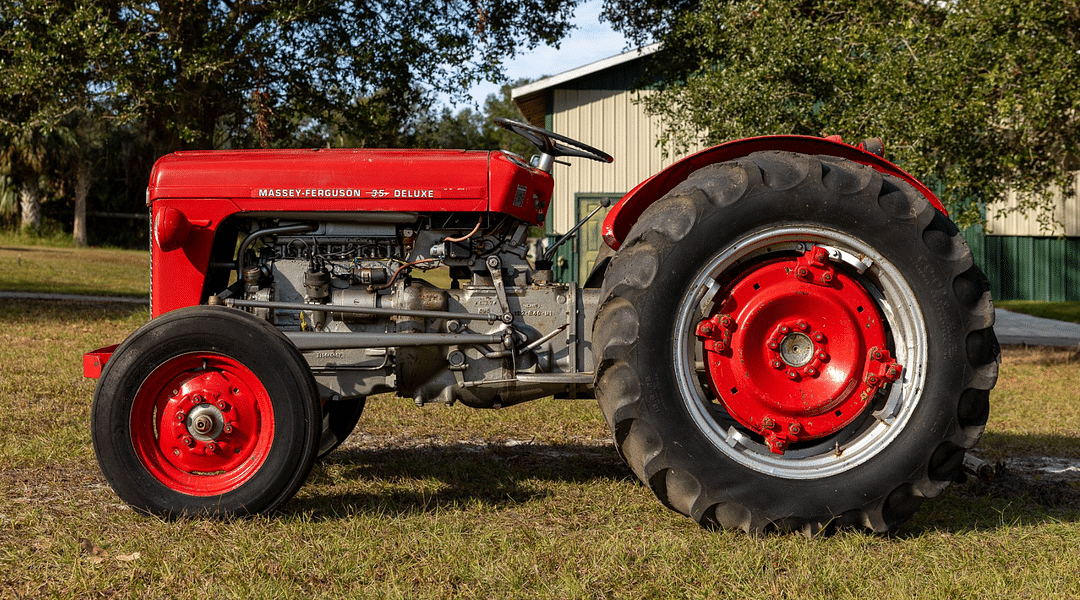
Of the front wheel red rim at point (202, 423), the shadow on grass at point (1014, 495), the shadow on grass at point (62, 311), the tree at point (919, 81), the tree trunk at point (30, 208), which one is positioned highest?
the tree trunk at point (30, 208)

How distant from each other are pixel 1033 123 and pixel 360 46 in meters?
7.87

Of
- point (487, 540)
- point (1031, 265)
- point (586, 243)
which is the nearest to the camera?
point (487, 540)

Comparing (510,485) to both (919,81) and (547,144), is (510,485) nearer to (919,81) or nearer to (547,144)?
(547,144)

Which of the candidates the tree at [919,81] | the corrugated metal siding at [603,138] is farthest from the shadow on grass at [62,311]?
the tree at [919,81]

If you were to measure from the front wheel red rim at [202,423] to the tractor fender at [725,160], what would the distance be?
166cm

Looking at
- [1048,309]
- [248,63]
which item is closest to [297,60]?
[248,63]

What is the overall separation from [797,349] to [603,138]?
1180 cm

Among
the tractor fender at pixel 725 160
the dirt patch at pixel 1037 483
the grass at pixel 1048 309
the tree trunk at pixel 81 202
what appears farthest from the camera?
the tree trunk at pixel 81 202

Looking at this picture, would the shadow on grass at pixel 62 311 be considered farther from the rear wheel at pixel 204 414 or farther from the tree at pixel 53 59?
the rear wheel at pixel 204 414

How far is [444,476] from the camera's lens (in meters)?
4.41

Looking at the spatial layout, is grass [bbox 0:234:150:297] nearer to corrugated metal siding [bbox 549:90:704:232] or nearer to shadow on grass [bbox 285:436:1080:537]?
corrugated metal siding [bbox 549:90:704:232]

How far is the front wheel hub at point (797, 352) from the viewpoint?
11.2 feet

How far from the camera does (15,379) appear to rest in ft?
22.5

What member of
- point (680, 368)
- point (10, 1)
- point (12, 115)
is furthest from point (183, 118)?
point (680, 368)
